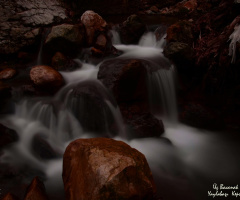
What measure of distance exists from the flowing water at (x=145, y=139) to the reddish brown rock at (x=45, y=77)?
11.8 inches

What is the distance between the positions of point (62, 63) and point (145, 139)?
3.55 m

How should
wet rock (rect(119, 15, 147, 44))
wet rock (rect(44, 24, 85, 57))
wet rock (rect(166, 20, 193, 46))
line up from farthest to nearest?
wet rock (rect(119, 15, 147, 44)) < wet rock (rect(44, 24, 85, 57)) < wet rock (rect(166, 20, 193, 46))

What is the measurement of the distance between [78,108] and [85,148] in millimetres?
2102

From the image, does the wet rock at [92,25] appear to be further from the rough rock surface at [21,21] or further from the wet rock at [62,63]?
the rough rock surface at [21,21]

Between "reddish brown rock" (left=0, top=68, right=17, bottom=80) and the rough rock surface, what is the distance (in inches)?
41.6

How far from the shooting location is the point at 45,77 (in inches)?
194

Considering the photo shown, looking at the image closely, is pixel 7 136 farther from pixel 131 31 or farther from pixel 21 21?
pixel 131 31

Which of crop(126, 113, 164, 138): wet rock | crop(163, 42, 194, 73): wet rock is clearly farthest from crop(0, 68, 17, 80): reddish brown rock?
crop(163, 42, 194, 73): wet rock

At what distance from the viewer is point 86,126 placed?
4441 mm

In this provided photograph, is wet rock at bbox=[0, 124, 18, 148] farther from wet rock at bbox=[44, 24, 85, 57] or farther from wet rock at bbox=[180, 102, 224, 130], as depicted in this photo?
wet rock at bbox=[180, 102, 224, 130]

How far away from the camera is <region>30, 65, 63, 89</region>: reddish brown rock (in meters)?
4.91

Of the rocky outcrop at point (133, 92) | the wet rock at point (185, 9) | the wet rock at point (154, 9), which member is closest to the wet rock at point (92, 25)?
the rocky outcrop at point (133, 92)

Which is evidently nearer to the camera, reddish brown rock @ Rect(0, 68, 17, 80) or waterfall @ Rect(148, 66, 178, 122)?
waterfall @ Rect(148, 66, 178, 122)

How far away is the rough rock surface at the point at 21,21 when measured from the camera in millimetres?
6629
